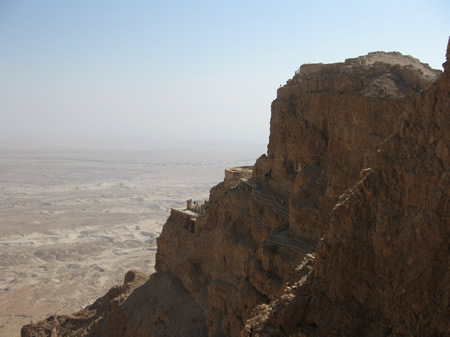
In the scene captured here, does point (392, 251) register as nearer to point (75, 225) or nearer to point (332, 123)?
point (332, 123)

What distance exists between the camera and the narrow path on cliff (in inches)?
731

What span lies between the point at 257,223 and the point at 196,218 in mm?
8526

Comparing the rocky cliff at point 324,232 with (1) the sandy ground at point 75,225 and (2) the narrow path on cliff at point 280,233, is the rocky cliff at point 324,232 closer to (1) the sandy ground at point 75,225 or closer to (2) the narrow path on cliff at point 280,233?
(2) the narrow path on cliff at point 280,233

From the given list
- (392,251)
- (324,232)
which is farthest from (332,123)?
(392,251)

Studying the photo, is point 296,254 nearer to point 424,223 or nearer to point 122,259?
point 424,223

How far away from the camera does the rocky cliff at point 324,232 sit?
768 centimetres

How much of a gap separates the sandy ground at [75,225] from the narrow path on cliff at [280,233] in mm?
26385

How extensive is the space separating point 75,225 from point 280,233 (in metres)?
67.4

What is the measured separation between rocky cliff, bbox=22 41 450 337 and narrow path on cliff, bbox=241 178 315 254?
0.10 metres

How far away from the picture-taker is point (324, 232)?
1666cm

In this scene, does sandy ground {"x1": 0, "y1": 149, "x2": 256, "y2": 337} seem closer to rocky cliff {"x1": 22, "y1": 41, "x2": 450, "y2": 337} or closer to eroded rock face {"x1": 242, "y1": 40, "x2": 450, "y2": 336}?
rocky cliff {"x1": 22, "y1": 41, "x2": 450, "y2": 337}

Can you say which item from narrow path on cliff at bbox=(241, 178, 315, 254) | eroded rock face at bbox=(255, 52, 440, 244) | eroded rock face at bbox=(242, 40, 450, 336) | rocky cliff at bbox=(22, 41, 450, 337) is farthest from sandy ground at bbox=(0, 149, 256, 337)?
eroded rock face at bbox=(242, 40, 450, 336)

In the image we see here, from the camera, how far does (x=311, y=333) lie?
26.7ft

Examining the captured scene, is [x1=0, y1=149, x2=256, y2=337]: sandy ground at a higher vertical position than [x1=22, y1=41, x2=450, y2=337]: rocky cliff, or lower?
lower
